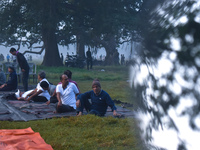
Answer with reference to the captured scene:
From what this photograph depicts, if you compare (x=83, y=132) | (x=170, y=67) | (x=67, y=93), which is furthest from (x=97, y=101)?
(x=170, y=67)

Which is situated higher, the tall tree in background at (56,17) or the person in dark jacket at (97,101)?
the tall tree in background at (56,17)

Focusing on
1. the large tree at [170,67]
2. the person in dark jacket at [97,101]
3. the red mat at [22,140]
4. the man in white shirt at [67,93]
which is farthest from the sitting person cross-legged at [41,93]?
the large tree at [170,67]

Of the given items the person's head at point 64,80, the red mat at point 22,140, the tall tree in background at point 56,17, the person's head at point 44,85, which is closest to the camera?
the red mat at point 22,140

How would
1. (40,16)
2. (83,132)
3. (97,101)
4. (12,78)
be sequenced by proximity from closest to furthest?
1. (83,132)
2. (97,101)
3. (12,78)
4. (40,16)

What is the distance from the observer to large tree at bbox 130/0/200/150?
84 centimetres

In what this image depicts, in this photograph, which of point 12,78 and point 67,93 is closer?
point 67,93

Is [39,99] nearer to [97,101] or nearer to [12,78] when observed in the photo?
[97,101]

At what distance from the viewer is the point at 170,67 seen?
931mm

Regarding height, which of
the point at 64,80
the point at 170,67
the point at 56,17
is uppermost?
the point at 56,17

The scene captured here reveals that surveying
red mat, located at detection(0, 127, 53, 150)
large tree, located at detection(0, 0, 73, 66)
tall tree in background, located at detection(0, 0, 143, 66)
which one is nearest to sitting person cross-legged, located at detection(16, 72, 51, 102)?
red mat, located at detection(0, 127, 53, 150)

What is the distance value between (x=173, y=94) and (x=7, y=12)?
23.1 meters

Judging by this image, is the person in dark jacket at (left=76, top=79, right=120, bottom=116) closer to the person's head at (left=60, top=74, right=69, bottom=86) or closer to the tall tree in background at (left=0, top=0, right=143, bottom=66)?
the person's head at (left=60, top=74, right=69, bottom=86)

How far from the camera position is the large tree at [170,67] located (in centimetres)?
84

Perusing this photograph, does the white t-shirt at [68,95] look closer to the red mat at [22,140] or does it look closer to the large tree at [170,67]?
the red mat at [22,140]
